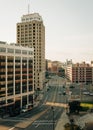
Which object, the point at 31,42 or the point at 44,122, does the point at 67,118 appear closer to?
the point at 44,122

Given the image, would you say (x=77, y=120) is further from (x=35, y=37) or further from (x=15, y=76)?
(x=35, y=37)

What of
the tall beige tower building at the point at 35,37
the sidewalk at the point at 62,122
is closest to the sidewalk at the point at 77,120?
the sidewalk at the point at 62,122

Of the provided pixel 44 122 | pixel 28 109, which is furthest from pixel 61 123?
pixel 28 109

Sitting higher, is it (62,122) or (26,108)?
(26,108)

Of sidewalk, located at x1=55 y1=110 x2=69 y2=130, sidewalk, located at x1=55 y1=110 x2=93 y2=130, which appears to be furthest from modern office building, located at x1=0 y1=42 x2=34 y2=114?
sidewalk, located at x1=55 y1=110 x2=93 y2=130

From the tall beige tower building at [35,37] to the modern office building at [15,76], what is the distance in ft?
200

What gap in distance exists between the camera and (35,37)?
187000 millimetres

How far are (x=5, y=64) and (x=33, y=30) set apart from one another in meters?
85.3

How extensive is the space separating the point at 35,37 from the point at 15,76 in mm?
78599

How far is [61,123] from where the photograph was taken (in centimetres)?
8675

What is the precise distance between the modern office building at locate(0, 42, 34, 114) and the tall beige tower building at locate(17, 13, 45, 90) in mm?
61036

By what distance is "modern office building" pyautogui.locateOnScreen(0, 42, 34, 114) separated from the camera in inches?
4090

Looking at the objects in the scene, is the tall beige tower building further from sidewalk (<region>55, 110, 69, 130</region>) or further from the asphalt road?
sidewalk (<region>55, 110, 69, 130</region>)

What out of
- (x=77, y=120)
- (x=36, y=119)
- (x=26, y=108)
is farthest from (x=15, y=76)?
(x=77, y=120)
